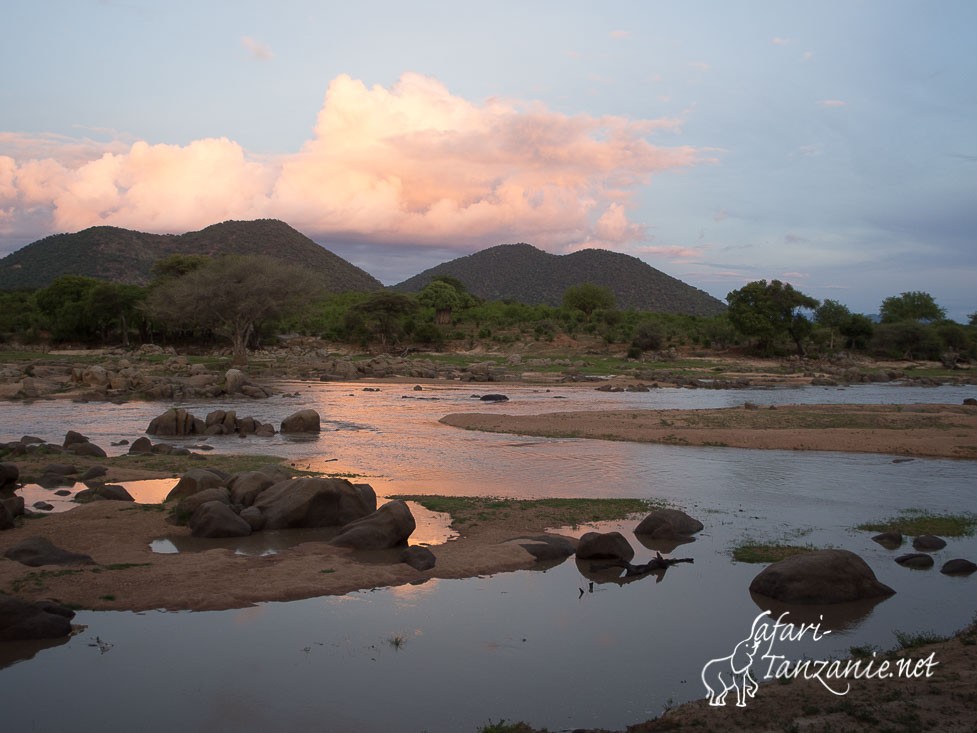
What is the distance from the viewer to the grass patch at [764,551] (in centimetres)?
1269

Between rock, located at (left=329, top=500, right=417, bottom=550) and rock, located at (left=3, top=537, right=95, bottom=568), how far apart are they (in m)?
3.67

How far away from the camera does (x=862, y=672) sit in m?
7.96

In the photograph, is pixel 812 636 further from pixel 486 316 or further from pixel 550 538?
pixel 486 316

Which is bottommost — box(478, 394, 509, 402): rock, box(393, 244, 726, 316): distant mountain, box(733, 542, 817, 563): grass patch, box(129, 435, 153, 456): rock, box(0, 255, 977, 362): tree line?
box(129, 435, 153, 456): rock

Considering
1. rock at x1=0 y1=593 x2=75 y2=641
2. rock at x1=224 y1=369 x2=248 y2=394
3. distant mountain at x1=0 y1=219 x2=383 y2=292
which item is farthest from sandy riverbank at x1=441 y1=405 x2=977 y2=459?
distant mountain at x1=0 y1=219 x2=383 y2=292

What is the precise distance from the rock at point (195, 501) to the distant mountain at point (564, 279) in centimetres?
13286

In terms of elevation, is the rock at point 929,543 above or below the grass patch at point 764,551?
above

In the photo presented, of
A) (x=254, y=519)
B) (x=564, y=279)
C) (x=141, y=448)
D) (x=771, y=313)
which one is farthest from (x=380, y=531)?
(x=564, y=279)

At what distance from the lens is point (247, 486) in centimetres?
1533

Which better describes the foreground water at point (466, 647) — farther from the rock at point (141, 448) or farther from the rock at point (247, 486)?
the rock at point (141, 448)

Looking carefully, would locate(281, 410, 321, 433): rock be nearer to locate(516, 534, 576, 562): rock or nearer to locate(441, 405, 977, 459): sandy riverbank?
locate(441, 405, 977, 459): sandy riverbank

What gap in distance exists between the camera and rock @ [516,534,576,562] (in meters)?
12.7

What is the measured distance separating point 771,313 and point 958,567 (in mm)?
68987

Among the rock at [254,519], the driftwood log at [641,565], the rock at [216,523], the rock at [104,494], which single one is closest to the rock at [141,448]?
the rock at [104,494]
